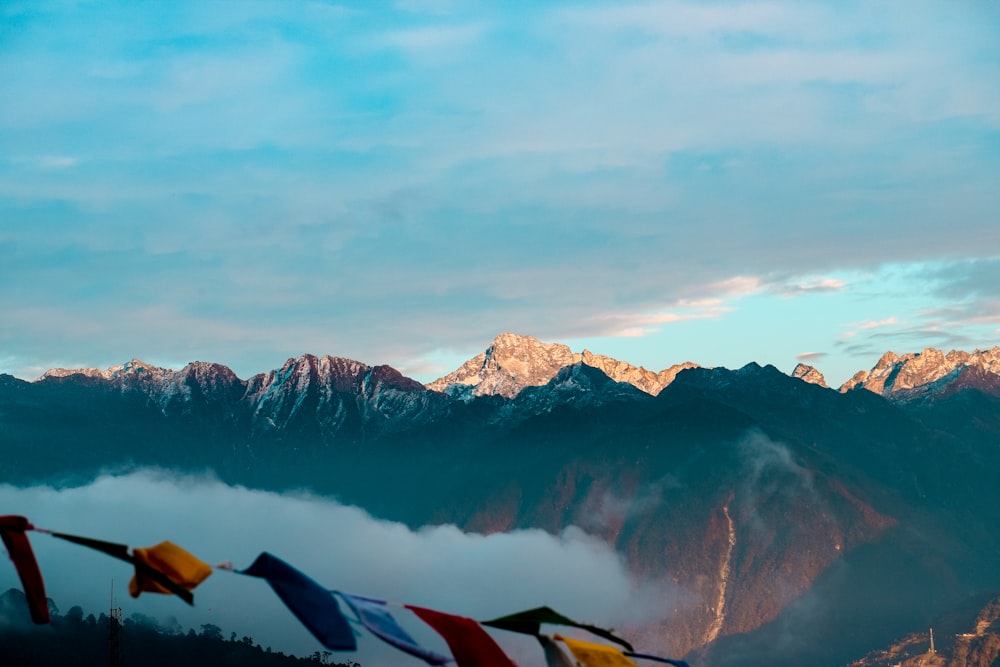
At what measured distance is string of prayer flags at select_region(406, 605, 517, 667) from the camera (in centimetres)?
2133

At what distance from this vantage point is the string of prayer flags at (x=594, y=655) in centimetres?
2209

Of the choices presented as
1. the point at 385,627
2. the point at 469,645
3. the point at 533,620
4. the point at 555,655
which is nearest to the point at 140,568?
the point at 385,627

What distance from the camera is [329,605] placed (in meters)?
19.9

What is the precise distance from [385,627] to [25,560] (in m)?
5.48

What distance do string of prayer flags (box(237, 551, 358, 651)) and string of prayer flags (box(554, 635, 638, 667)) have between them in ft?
13.3

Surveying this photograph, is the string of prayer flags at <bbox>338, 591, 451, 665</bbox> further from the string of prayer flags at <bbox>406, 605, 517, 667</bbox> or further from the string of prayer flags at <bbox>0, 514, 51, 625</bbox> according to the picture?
the string of prayer flags at <bbox>0, 514, 51, 625</bbox>

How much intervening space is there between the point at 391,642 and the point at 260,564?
2151mm

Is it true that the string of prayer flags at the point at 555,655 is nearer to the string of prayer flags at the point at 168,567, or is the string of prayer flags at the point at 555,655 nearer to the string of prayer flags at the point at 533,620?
the string of prayer flags at the point at 533,620

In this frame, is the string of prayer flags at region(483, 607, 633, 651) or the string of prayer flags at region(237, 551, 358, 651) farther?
the string of prayer flags at region(483, 607, 633, 651)

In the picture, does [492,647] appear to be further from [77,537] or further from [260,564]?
[77,537]

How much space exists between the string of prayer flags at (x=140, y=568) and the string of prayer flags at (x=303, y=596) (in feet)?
3.42

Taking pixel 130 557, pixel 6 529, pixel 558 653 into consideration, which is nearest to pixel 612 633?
pixel 558 653

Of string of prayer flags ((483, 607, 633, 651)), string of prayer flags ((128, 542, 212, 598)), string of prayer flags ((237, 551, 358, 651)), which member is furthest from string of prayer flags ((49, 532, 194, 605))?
string of prayer flags ((483, 607, 633, 651))

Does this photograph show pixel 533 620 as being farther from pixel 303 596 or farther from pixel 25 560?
pixel 25 560
